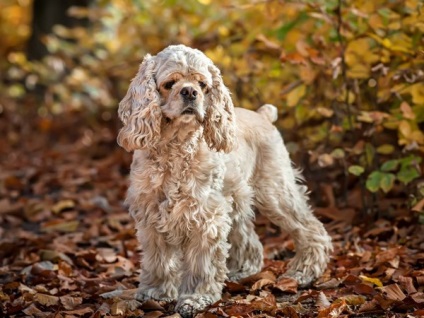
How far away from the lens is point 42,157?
31.9ft

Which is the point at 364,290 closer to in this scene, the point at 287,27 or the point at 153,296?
the point at 153,296

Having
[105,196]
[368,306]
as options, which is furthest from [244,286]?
[105,196]

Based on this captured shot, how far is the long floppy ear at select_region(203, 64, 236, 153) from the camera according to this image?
451 cm

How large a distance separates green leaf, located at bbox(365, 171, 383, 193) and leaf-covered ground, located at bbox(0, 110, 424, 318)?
346 mm

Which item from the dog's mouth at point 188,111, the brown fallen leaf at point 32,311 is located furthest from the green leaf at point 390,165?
the brown fallen leaf at point 32,311

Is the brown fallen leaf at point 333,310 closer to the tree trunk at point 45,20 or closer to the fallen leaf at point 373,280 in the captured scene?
the fallen leaf at point 373,280

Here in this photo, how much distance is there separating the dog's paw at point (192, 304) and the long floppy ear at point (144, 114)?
0.89 m

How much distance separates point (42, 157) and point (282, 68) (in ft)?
13.4

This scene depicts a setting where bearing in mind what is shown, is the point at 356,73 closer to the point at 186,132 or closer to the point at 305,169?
the point at 305,169

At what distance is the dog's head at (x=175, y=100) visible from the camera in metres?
4.32

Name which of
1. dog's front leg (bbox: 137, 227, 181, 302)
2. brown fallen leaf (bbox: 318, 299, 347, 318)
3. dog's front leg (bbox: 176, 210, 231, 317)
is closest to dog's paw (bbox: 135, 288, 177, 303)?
dog's front leg (bbox: 137, 227, 181, 302)

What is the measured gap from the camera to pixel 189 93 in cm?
425

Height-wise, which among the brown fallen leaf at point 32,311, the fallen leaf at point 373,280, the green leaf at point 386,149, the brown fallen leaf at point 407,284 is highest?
the green leaf at point 386,149

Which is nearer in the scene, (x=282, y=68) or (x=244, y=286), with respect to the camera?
(x=244, y=286)
